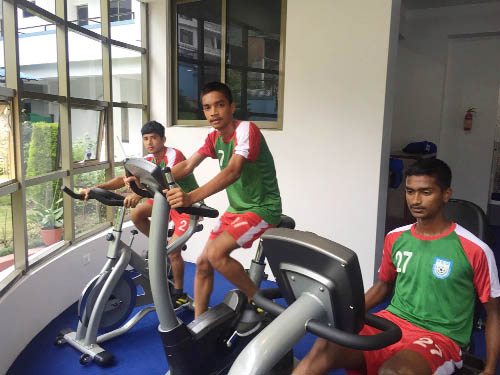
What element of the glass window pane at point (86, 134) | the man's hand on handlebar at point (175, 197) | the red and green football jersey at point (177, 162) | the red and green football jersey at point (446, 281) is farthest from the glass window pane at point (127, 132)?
the red and green football jersey at point (446, 281)

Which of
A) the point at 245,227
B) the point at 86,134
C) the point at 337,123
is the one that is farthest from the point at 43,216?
the point at 337,123

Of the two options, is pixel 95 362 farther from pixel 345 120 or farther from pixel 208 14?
pixel 208 14

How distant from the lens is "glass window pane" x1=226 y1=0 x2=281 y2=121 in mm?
4006

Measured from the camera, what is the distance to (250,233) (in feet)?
7.89

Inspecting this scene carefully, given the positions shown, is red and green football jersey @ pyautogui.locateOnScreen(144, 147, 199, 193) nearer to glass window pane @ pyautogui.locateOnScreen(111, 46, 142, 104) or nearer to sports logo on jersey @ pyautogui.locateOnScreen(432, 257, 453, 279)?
glass window pane @ pyautogui.locateOnScreen(111, 46, 142, 104)

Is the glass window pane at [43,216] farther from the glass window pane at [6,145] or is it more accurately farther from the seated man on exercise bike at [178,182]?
the seated man on exercise bike at [178,182]

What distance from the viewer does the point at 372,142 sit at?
349 centimetres

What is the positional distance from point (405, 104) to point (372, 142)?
3.36 metres

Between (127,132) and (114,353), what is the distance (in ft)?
8.04

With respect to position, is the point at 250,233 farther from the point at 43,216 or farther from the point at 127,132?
the point at 127,132

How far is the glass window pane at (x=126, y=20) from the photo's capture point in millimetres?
4094

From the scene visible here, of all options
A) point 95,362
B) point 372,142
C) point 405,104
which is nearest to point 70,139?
point 95,362

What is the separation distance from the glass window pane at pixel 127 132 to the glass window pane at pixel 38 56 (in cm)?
93

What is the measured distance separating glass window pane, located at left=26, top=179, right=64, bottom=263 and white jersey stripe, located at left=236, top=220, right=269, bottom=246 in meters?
1.70
